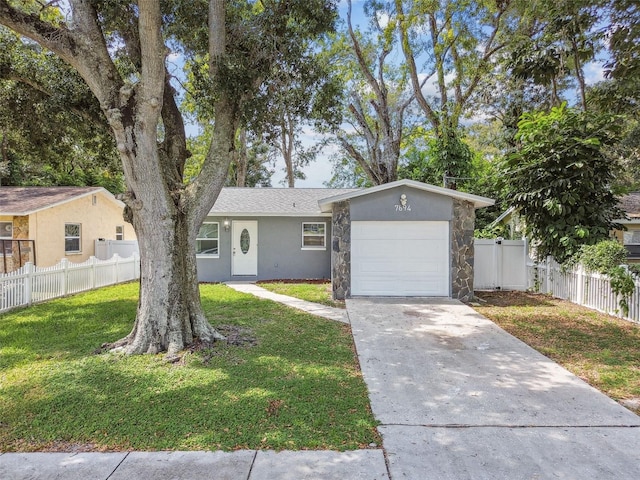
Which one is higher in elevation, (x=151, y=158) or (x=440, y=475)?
(x=151, y=158)

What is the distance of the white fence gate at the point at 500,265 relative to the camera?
37.4 ft

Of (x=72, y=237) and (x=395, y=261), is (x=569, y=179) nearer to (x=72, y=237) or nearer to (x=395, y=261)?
(x=395, y=261)

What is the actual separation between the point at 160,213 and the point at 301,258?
330 inches

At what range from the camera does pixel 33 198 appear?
13.6m

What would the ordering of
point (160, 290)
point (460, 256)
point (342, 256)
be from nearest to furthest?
point (160, 290) → point (460, 256) → point (342, 256)

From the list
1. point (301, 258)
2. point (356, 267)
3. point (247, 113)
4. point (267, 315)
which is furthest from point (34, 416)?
point (301, 258)

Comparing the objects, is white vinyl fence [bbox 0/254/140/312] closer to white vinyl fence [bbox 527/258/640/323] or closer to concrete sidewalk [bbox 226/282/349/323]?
concrete sidewalk [bbox 226/282/349/323]

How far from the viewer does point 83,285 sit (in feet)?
35.8

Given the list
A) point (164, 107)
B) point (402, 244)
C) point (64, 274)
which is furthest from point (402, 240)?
point (64, 274)

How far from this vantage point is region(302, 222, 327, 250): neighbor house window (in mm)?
13617

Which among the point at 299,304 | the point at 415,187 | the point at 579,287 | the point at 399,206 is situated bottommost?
the point at 299,304

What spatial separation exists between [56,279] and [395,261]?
347 inches

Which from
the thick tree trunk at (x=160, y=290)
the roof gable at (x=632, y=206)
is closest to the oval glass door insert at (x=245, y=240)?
the thick tree trunk at (x=160, y=290)

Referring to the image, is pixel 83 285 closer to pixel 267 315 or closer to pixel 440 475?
pixel 267 315
